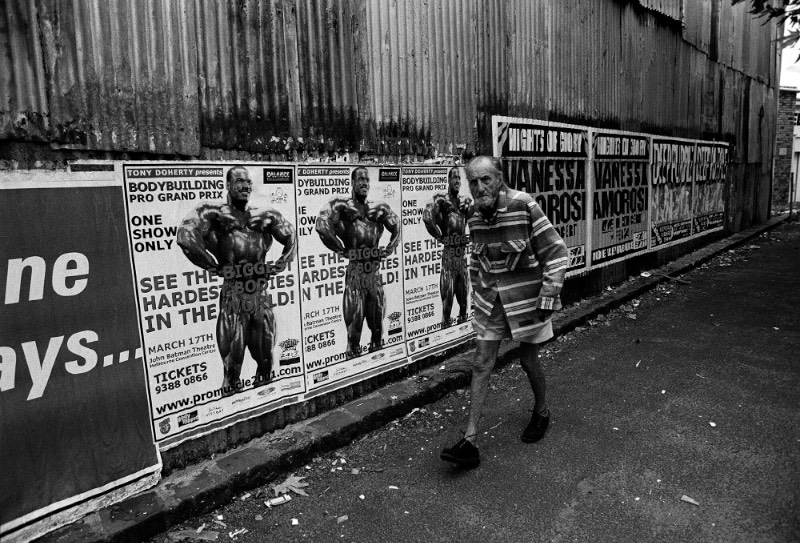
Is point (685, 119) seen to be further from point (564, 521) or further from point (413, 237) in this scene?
point (564, 521)

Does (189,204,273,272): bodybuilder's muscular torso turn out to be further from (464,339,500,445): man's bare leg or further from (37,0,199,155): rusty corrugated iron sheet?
(464,339,500,445): man's bare leg

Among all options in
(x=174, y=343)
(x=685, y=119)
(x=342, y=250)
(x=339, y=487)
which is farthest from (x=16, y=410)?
(x=685, y=119)

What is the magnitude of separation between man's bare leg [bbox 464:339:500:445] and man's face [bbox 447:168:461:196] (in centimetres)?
208

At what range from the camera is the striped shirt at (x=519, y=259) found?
12.2 feet

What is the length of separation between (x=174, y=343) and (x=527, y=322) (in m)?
2.21

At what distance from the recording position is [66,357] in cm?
288

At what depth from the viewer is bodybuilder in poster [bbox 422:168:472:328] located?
17.6 ft

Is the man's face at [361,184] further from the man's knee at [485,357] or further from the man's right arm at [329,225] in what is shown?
the man's knee at [485,357]

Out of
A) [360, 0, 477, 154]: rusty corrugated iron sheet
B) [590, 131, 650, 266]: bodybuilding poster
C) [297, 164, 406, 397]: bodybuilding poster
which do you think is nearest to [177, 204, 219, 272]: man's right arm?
[297, 164, 406, 397]: bodybuilding poster

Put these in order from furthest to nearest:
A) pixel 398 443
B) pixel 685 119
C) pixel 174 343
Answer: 1. pixel 685 119
2. pixel 398 443
3. pixel 174 343

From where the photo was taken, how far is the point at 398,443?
164 inches

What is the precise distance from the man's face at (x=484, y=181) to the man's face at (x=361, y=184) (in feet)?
3.53

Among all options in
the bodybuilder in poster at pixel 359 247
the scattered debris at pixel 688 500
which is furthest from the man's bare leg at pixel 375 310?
the scattered debris at pixel 688 500

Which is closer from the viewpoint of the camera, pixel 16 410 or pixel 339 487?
pixel 16 410
